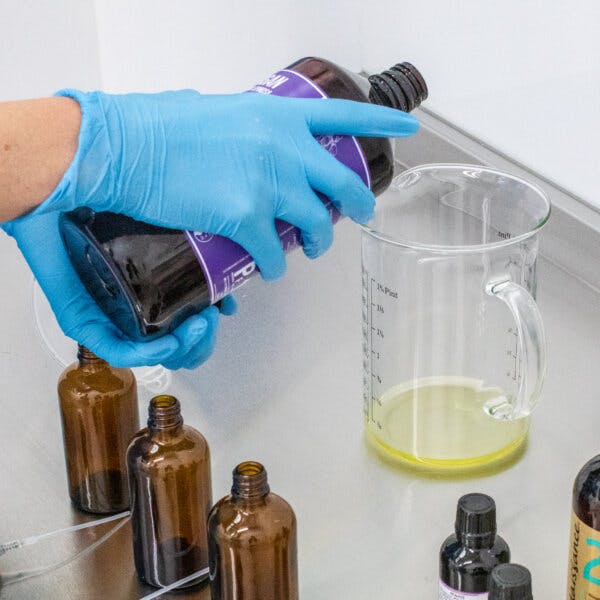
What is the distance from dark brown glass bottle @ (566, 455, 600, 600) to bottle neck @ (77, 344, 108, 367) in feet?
1.79

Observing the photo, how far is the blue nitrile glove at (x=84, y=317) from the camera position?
3.56 feet

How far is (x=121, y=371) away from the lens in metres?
1.21

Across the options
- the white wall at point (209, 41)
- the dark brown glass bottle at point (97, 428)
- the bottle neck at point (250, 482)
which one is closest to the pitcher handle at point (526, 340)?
the bottle neck at point (250, 482)

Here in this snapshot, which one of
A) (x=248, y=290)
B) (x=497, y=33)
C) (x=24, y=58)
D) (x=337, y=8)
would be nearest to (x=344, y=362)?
(x=248, y=290)

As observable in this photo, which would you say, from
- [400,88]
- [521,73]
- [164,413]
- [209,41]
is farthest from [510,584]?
[209,41]

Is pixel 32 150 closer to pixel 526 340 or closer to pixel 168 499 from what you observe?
pixel 168 499

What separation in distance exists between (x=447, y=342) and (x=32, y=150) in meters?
0.49

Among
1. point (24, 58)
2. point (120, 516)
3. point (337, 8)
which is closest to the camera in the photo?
point (120, 516)

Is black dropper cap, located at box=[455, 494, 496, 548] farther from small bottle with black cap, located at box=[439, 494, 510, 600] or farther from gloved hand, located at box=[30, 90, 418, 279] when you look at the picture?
gloved hand, located at box=[30, 90, 418, 279]

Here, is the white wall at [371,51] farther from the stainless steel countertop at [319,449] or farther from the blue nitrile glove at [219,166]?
the blue nitrile glove at [219,166]

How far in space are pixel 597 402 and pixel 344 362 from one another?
317mm

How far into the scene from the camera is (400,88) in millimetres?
1100

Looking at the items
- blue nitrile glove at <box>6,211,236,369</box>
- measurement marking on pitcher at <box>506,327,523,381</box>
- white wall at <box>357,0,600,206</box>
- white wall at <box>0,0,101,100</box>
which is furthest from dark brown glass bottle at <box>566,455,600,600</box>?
white wall at <box>0,0,101,100</box>

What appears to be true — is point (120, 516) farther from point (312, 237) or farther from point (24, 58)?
point (24, 58)
